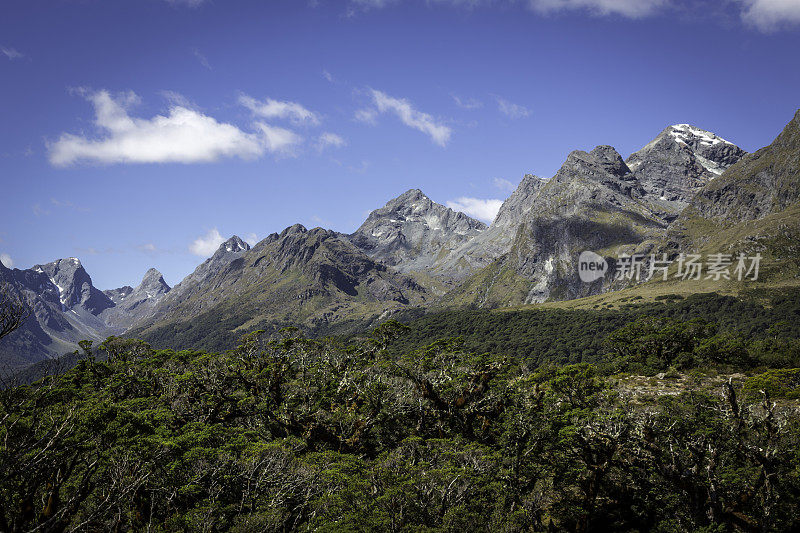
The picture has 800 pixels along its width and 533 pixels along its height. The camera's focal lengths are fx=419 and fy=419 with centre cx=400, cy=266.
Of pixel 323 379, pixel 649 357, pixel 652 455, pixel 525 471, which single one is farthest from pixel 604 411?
pixel 649 357

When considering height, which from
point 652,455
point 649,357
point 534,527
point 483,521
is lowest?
point 534,527

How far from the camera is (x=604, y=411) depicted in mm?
47000

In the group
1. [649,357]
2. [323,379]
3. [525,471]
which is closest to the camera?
[525,471]

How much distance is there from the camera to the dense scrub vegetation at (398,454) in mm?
32344

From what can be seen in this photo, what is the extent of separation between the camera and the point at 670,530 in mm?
39344

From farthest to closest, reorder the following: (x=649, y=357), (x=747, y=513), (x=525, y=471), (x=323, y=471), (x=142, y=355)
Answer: (x=649, y=357)
(x=142, y=355)
(x=525, y=471)
(x=323, y=471)
(x=747, y=513)

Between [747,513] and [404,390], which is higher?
[404,390]

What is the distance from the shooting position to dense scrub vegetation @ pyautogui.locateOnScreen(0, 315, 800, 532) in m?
32.3

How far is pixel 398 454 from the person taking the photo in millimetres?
48062

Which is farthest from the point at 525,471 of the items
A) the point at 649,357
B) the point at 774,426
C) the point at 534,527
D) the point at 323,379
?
the point at 649,357

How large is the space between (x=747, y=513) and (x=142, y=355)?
9871cm

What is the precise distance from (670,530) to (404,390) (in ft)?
119

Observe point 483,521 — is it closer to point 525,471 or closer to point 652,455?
point 525,471

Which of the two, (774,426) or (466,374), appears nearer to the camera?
(774,426)
